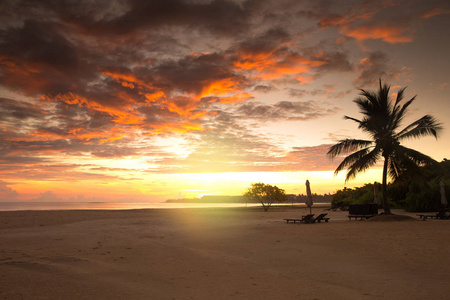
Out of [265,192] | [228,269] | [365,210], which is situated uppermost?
[265,192]

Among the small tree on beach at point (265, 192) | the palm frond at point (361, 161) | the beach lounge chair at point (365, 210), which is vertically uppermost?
the palm frond at point (361, 161)

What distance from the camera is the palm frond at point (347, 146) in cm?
2430

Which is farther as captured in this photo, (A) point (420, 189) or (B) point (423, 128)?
(A) point (420, 189)

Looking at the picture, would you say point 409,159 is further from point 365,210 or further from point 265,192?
point 265,192

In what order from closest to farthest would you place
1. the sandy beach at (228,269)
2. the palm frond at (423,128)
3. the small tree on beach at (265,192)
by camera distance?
the sandy beach at (228,269) → the palm frond at (423,128) → the small tree on beach at (265,192)

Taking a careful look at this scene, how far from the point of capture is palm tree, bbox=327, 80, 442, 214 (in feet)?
74.6

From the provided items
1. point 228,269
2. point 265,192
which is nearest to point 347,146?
point 228,269

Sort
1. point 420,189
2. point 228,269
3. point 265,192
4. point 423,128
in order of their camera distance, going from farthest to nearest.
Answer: point 265,192, point 420,189, point 423,128, point 228,269

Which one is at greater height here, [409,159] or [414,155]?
[414,155]

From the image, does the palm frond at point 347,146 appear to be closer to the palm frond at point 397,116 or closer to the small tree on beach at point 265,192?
the palm frond at point 397,116

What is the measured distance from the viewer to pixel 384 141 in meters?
23.1

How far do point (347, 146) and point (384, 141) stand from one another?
2.64 metres

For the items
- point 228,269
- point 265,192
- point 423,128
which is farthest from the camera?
point 265,192

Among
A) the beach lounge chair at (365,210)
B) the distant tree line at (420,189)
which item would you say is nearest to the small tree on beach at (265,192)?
the distant tree line at (420,189)
